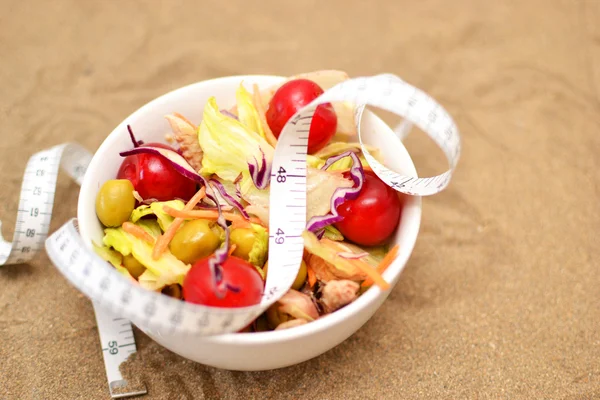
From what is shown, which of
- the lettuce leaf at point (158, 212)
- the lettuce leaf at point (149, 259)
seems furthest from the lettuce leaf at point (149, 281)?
the lettuce leaf at point (158, 212)

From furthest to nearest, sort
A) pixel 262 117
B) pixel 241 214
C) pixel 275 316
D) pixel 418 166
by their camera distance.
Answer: pixel 418 166, pixel 262 117, pixel 241 214, pixel 275 316

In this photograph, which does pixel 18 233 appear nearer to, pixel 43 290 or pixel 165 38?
pixel 43 290

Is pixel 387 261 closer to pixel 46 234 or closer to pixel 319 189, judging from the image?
pixel 319 189

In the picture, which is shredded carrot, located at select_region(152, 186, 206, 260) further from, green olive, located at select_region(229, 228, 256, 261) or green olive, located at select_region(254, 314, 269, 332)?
green olive, located at select_region(254, 314, 269, 332)

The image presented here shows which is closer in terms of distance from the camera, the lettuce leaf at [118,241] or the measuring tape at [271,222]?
the measuring tape at [271,222]

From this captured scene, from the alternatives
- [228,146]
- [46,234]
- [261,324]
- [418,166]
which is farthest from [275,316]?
[418,166]

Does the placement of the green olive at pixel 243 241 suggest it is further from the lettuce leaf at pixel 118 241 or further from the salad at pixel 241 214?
the lettuce leaf at pixel 118 241

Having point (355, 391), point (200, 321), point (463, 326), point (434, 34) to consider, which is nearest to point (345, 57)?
point (434, 34)
